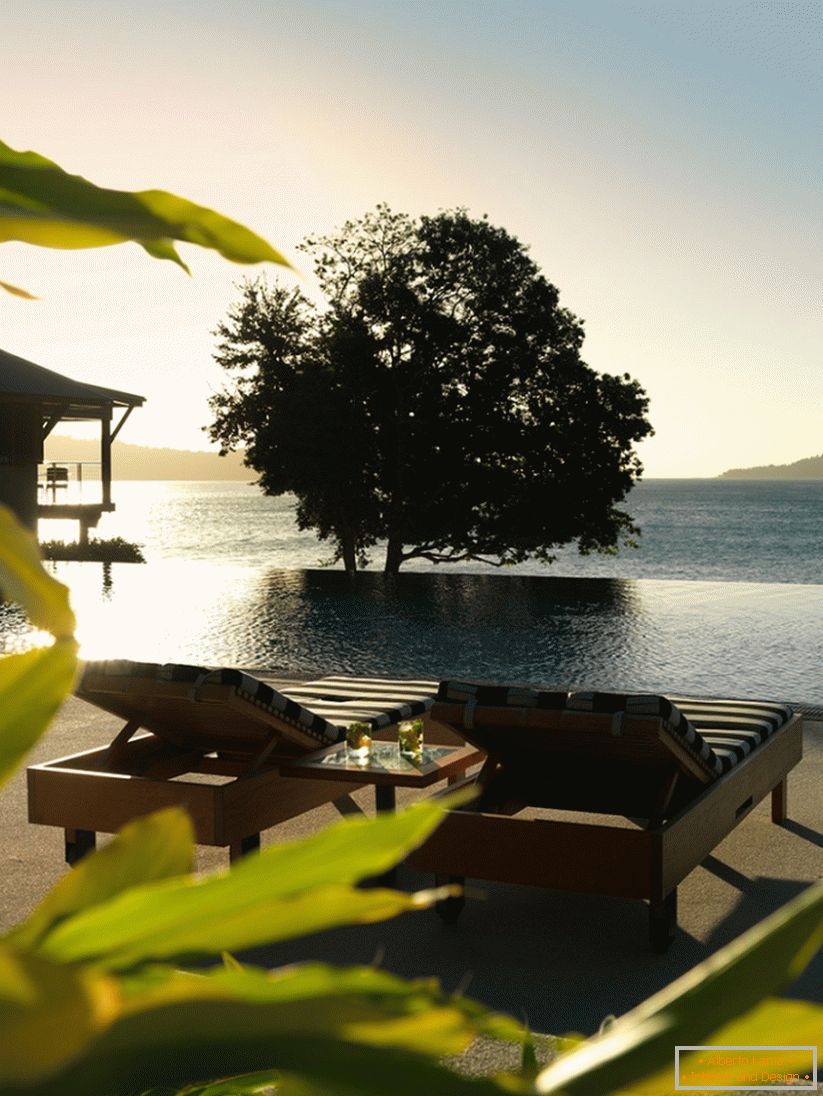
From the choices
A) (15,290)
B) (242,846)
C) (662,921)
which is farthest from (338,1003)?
(242,846)

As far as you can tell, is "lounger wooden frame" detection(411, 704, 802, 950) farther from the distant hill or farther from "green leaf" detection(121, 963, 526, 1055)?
the distant hill

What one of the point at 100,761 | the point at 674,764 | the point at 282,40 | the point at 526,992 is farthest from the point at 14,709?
the point at 100,761

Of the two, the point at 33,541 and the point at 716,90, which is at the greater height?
the point at 716,90

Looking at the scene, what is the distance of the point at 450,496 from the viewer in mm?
24656

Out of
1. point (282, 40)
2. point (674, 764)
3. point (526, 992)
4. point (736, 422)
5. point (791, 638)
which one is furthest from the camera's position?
point (736, 422)

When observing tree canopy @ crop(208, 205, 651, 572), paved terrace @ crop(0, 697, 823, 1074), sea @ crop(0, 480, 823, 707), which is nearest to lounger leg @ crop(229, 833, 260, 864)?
paved terrace @ crop(0, 697, 823, 1074)

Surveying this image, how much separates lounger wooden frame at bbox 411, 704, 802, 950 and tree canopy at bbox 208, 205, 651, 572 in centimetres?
2001

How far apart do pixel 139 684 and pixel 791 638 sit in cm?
1008

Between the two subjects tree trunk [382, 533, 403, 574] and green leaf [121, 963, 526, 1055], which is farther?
tree trunk [382, 533, 403, 574]

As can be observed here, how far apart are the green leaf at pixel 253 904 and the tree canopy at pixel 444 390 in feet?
78.2

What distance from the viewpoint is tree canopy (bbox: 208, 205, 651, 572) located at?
80.0 ft

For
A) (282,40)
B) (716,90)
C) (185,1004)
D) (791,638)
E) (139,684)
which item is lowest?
(791,638)

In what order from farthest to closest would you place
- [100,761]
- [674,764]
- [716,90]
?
[716,90] < [100,761] < [674,764]

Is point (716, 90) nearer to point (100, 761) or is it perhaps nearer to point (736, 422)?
point (100, 761)
